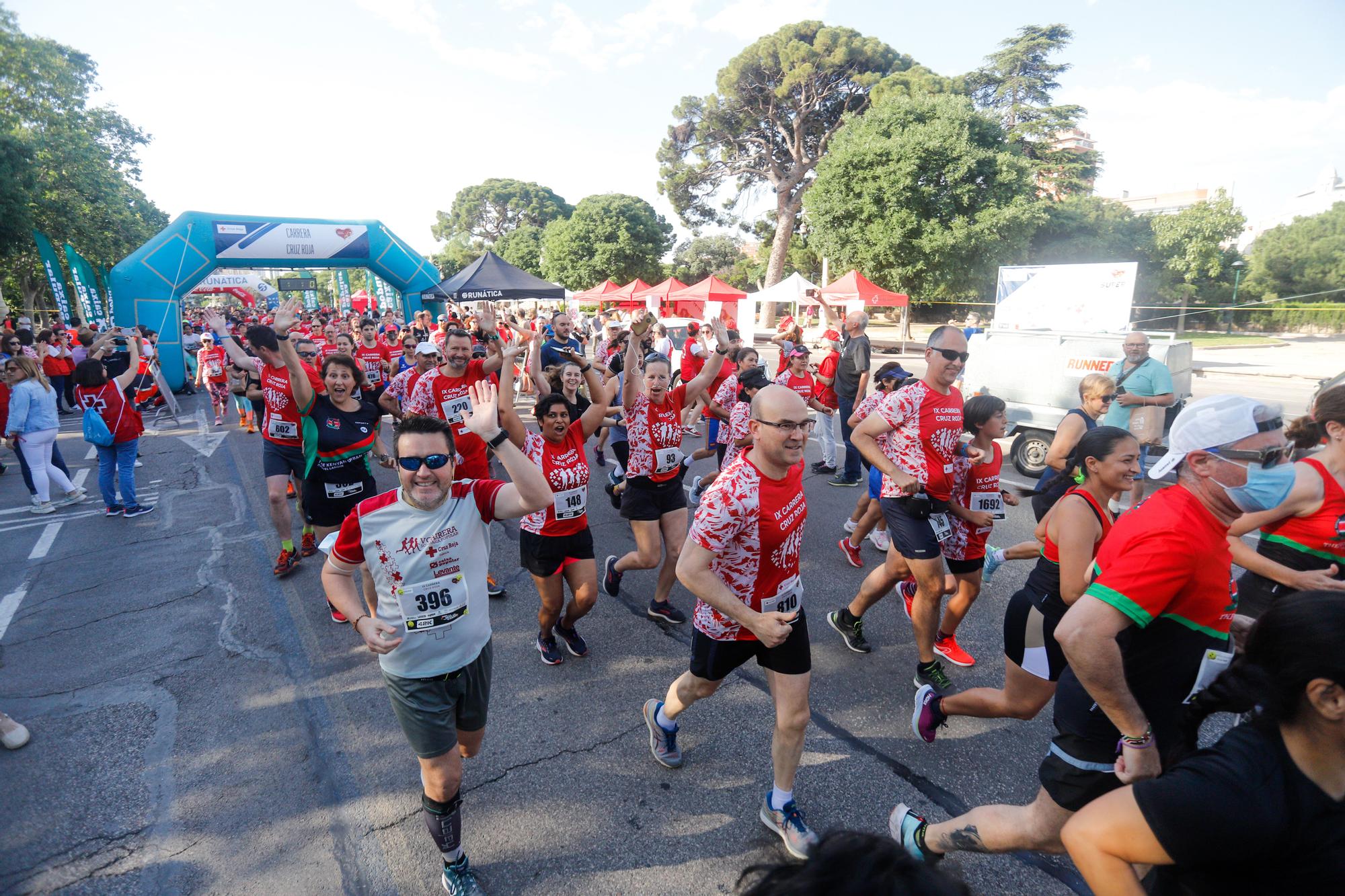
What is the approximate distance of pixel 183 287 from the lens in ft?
54.6

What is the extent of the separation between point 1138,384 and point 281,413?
824cm

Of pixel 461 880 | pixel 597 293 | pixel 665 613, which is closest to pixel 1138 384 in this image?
pixel 665 613

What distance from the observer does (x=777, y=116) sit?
131 feet

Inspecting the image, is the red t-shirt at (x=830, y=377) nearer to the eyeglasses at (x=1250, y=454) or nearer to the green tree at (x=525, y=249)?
the eyeglasses at (x=1250, y=454)

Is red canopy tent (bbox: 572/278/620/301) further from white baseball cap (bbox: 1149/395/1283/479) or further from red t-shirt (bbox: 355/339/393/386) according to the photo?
white baseball cap (bbox: 1149/395/1283/479)

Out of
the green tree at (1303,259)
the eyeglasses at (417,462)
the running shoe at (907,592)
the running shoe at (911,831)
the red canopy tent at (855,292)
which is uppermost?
the green tree at (1303,259)

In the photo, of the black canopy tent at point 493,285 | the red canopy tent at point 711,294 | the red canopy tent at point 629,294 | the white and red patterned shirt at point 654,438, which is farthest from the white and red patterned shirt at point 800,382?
the red canopy tent at point 629,294

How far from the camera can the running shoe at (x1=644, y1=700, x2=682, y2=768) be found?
3.24m

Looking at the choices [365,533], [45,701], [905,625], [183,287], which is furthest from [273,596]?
[183,287]

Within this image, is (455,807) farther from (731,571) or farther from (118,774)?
(118,774)

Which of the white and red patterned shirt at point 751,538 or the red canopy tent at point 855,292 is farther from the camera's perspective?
the red canopy tent at point 855,292

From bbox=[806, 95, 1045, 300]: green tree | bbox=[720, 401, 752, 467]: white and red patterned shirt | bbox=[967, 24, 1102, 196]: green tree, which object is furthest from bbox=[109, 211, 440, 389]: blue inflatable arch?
bbox=[967, 24, 1102, 196]: green tree

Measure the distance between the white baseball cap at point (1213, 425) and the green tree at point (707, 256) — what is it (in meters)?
52.1

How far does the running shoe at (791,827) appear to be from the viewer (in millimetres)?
2689
